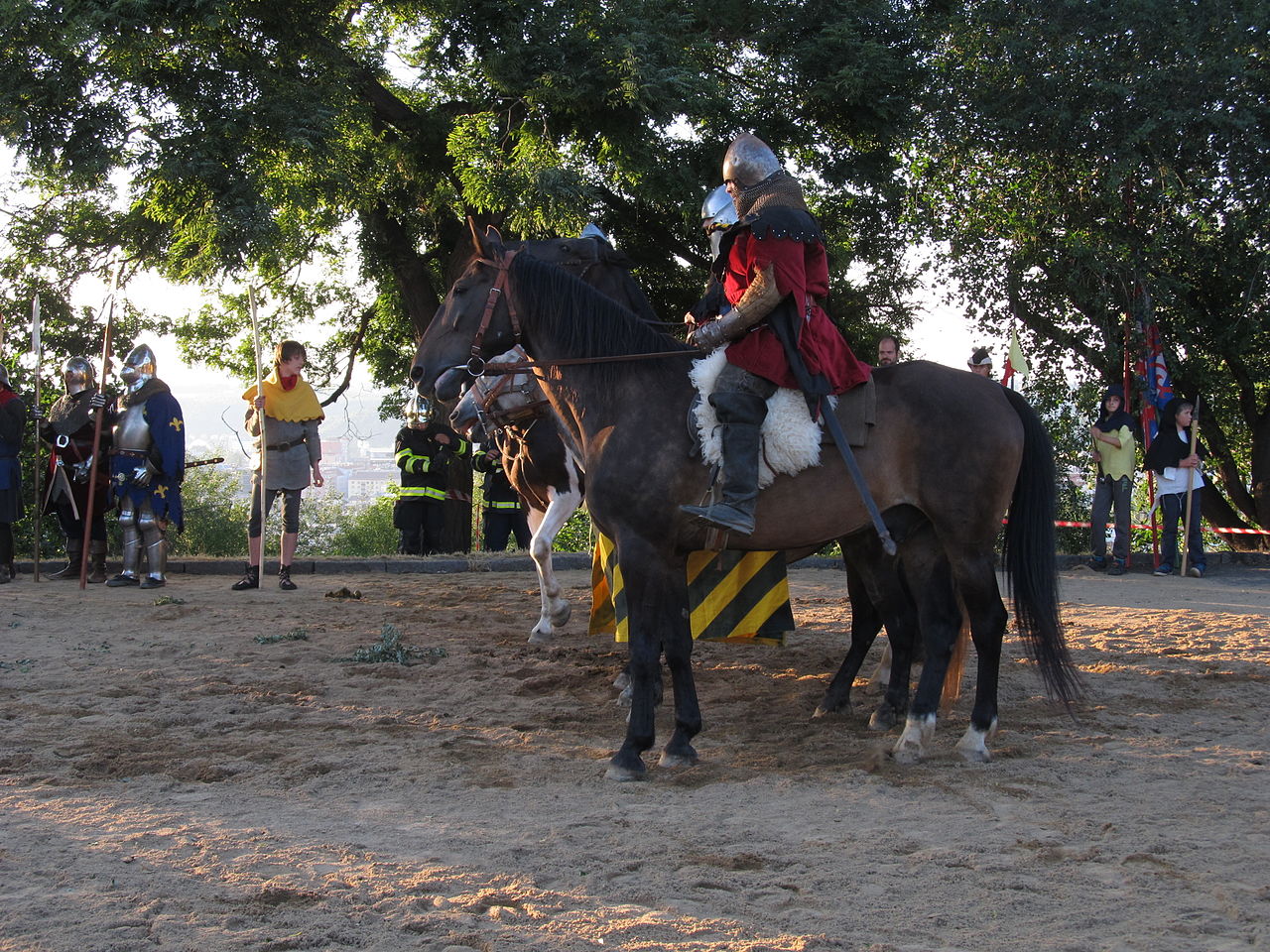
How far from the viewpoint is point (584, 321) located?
5.46 meters

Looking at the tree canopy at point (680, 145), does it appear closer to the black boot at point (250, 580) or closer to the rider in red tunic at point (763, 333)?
the black boot at point (250, 580)

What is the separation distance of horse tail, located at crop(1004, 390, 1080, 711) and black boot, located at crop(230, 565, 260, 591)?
25.4 feet

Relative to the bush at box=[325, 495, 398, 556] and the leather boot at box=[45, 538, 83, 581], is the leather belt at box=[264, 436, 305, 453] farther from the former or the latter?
the bush at box=[325, 495, 398, 556]

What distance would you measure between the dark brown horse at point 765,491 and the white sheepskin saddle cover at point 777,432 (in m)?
0.09

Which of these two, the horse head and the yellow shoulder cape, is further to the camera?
the yellow shoulder cape

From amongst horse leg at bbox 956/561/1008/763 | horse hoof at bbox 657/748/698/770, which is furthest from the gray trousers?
horse hoof at bbox 657/748/698/770

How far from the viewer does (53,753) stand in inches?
198

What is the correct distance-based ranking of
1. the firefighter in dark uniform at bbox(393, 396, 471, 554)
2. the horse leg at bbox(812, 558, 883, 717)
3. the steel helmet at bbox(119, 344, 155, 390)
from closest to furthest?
1. the horse leg at bbox(812, 558, 883, 717)
2. the steel helmet at bbox(119, 344, 155, 390)
3. the firefighter in dark uniform at bbox(393, 396, 471, 554)

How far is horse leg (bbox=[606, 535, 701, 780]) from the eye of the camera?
503 cm

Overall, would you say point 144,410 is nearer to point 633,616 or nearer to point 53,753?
point 53,753

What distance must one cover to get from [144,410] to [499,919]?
30.8 ft

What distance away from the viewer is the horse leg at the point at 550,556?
808 cm

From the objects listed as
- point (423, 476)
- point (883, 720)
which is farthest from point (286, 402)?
point (883, 720)

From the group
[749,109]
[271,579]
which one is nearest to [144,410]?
[271,579]
